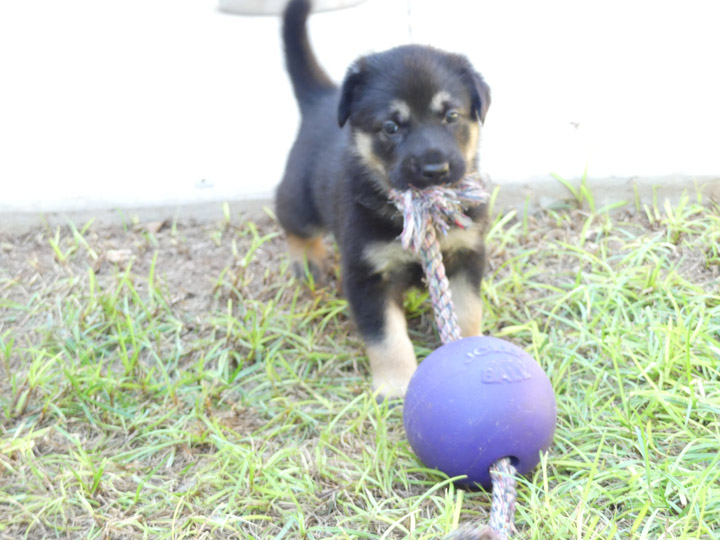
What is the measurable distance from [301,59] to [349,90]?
0.84m

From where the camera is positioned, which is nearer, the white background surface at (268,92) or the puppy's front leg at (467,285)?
the puppy's front leg at (467,285)

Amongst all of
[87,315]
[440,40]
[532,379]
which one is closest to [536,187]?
[440,40]

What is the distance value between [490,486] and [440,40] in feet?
9.36

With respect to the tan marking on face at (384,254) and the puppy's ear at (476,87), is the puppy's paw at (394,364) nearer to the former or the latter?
the tan marking on face at (384,254)

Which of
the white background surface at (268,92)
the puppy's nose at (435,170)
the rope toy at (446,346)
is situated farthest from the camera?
the white background surface at (268,92)

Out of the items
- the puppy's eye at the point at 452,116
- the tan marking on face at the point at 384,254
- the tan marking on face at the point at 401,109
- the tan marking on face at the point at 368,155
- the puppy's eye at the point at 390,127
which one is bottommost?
the tan marking on face at the point at 384,254

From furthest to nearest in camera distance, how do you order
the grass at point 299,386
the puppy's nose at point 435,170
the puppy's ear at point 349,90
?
the puppy's ear at point 349,90, the puppy's nose at point 435,170, the grass at point 299,386

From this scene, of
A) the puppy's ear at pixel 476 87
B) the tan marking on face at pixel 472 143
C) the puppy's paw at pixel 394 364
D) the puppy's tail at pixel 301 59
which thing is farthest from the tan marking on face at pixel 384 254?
the puppy's tail at pixel 301 59

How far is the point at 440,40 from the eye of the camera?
14.3 feet

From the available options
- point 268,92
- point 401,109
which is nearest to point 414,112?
point 401,109

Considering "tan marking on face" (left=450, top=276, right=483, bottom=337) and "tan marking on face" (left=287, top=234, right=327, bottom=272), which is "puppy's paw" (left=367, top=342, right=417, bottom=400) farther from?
"tan marking on face" (left=287, top=234, right=327, bottom=272)

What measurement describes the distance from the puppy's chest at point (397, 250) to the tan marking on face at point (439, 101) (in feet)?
1.42

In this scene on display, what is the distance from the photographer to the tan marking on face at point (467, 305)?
113 inches

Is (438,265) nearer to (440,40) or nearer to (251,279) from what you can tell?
(251,279)
